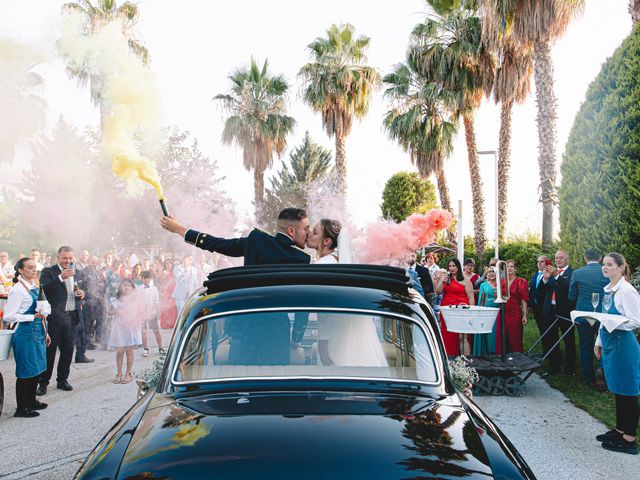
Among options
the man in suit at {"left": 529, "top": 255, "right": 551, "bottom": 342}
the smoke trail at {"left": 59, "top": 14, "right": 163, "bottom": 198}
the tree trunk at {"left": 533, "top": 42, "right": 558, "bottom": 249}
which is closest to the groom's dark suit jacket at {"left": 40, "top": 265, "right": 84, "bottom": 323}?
the smoke trail at {"left": 59, "top": 14, "right": 163, "bottom": 198}

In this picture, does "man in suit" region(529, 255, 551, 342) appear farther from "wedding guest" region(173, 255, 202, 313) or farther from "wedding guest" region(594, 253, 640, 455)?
"wedding guest" region(173, 255, 202, 313)

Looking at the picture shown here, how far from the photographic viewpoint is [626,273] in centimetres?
726

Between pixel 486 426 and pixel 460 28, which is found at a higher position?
pixel 460 28

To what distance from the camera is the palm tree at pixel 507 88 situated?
70.2 ft

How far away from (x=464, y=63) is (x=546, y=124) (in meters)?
8.21

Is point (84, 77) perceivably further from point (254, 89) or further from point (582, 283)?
point (582, 283)

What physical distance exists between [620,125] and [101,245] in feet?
95.0

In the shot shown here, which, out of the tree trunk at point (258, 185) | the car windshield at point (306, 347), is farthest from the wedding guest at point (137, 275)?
the tree trunk at point (258, 185)

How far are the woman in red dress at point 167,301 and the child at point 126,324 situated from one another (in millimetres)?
4929

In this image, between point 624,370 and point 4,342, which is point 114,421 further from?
point 624,370

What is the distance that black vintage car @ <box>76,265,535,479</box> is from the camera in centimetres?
238

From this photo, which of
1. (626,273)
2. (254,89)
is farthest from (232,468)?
(254,89)

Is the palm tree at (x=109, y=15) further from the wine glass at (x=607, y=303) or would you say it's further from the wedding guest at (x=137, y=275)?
the wine glass at (x=607, y=303)

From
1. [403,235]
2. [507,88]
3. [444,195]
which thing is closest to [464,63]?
[507,88]
